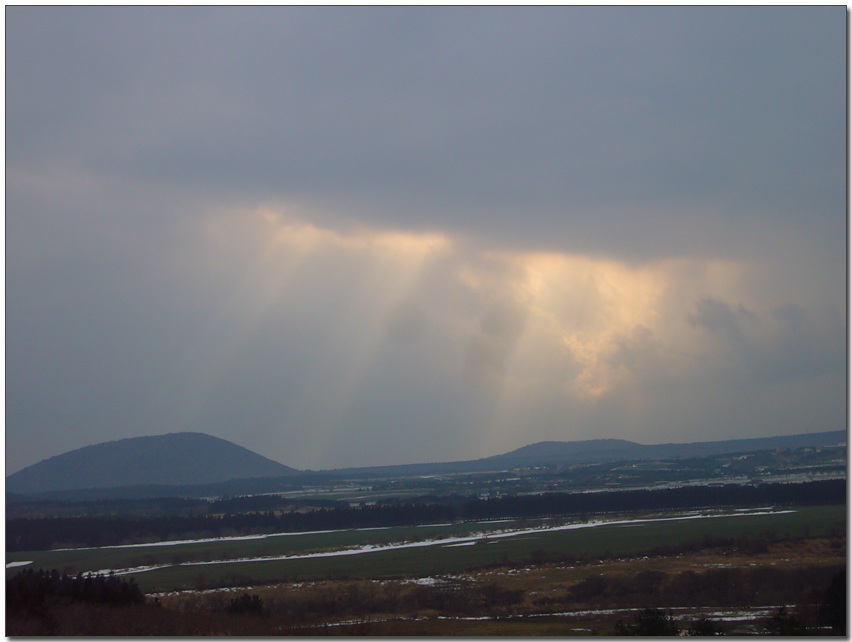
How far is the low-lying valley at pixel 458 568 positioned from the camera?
86.1 ft

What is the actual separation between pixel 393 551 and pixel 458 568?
17.6 m

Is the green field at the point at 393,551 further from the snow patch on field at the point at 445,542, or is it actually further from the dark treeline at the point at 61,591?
the dark treeline at the point at 61,591

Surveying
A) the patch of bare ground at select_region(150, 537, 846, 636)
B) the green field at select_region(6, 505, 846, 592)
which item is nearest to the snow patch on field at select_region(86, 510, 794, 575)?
the green field at select_region(6, 505, 846, 592)

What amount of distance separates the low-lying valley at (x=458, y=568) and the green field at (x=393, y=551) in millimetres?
297

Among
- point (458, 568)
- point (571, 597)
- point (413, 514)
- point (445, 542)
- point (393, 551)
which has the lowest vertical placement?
point (413, 514)

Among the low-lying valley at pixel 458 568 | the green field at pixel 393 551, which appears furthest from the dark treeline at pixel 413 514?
the green field at pixel 393 551

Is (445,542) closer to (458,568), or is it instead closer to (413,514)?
(458,568)

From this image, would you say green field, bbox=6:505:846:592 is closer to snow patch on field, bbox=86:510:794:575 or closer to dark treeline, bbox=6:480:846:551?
snow patch on field, bbox=86:510:794:575

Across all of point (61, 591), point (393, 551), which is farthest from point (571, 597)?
point (393, 551)

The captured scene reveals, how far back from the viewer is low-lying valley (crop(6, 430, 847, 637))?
2623 cm

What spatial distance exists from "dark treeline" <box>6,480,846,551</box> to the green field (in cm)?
910

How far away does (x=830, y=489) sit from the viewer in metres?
97.6

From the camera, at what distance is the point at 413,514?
4707 inches

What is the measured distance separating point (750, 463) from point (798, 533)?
5599 inches
